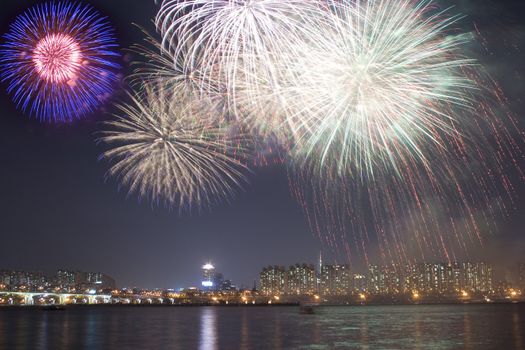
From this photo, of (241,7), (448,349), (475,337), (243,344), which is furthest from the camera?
(475,337)

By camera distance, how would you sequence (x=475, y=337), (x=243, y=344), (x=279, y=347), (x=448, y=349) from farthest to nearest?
(x=475, y=337) → (x=243, y=344) → (x=279, y=347) → (x=448, y=349)

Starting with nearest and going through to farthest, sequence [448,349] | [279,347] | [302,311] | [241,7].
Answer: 1. [241,7]
2. [448,349]
3. [279,347]
4. [302,311]

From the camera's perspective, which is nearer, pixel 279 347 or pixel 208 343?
pixel 279 347

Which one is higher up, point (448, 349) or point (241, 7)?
point (241, 7)

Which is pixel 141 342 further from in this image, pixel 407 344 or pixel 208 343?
pixel 407 344

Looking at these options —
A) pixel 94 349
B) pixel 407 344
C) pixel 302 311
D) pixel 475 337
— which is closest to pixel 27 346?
pixel 94 349

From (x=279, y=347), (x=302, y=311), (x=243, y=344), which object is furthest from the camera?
(x=302, y=311)

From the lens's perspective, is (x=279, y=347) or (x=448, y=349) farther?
(x=279, y=347)

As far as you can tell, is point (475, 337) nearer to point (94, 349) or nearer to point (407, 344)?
point (407, 344)

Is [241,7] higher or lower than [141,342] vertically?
higher

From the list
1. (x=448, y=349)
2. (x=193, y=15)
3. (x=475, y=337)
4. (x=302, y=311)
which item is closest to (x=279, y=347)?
(x=448, y=349)
